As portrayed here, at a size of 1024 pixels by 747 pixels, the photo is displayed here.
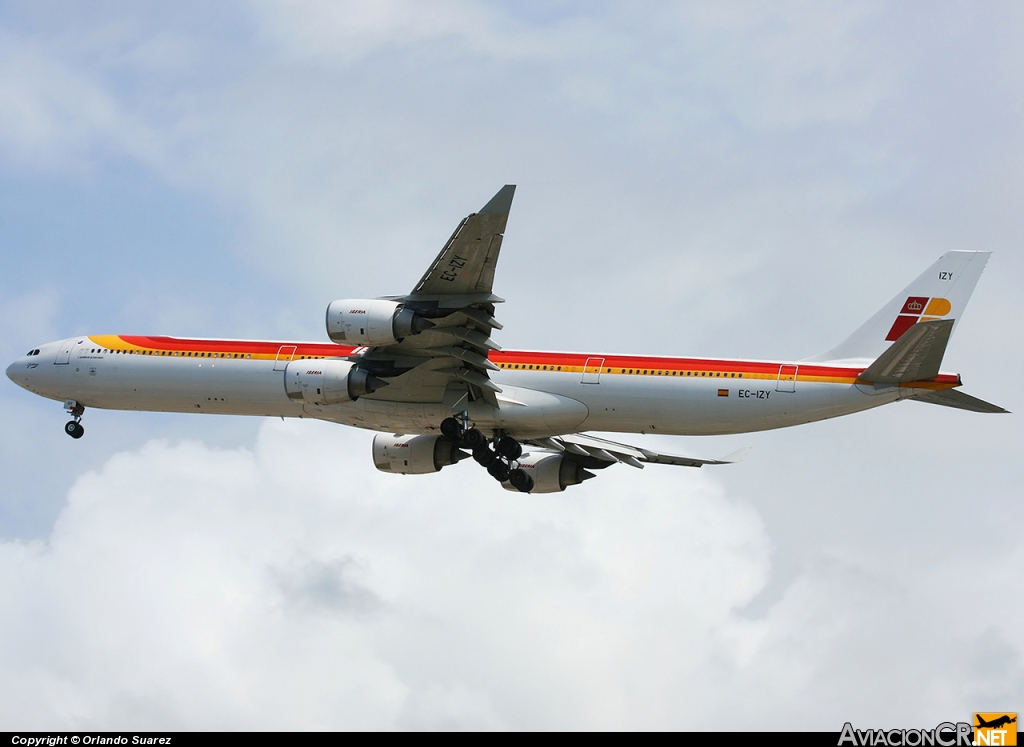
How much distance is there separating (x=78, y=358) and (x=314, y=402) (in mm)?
10438

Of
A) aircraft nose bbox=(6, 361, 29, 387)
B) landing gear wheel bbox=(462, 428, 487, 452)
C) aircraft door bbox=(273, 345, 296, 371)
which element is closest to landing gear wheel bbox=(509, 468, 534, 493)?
landing gear wheel bbox=(462, 428, 487, 452)

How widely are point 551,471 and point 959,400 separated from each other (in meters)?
15.4

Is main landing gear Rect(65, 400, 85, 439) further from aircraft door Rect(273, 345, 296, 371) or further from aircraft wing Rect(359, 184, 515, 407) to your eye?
aircraft wing Rect(359, 184, 515, 407)

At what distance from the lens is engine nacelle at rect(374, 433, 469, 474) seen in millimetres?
43969

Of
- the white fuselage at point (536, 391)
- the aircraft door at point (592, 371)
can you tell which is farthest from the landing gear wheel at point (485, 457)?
the aircraft door at point (592, 371)

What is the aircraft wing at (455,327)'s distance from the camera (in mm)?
34531

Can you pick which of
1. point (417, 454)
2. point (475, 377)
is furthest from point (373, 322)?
point (417, 454)

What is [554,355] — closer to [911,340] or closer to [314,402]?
[314,402]

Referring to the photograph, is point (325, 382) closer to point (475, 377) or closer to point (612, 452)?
point (475, 377)

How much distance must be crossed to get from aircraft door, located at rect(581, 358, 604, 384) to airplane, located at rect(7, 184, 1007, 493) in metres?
0.04

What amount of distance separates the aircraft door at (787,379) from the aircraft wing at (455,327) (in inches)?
340

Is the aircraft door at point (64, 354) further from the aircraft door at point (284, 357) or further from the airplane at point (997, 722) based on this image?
the airplane at point (997, 722)

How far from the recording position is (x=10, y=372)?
150 ft

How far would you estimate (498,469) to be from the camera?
4184 centimetres
